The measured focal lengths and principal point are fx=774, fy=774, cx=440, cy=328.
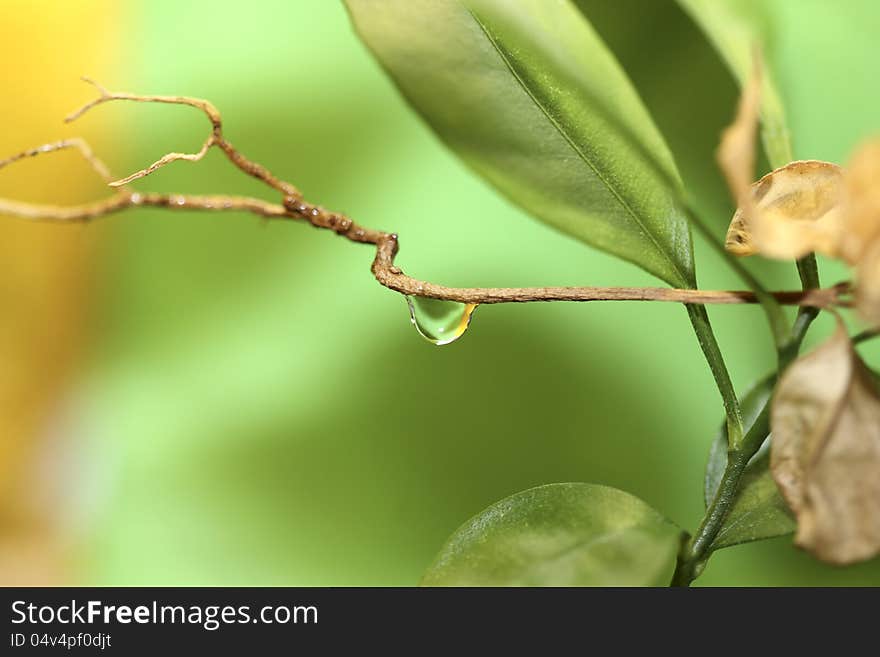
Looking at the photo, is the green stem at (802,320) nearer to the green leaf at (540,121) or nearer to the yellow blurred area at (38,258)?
the green leaf at (540,121)

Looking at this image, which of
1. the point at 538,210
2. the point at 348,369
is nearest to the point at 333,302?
the point at 348,369

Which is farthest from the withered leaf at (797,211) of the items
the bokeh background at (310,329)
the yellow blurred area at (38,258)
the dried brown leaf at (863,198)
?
the yellow blurred area at (38,258)

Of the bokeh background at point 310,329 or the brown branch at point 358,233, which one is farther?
the bokeh background at point 310,329

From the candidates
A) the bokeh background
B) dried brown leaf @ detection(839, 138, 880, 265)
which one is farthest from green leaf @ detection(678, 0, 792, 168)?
dried brown leaf @ detection(839, 138, 880, 265)

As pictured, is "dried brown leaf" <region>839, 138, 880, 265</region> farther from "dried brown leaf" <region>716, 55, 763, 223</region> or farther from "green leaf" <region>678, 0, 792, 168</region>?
"green leaf" <region>678, 0, 792, 168</region>

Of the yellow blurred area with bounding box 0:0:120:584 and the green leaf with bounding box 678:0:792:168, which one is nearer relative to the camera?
the green leaf with bounding box 678:0:792:168
